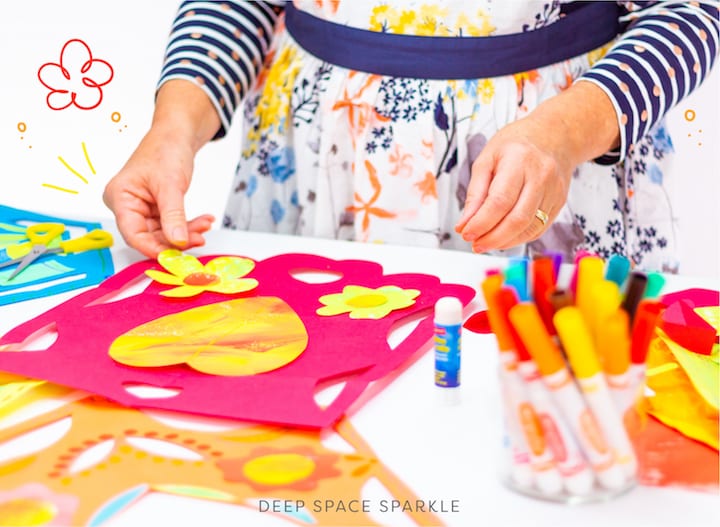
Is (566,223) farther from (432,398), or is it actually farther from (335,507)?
(335,507)

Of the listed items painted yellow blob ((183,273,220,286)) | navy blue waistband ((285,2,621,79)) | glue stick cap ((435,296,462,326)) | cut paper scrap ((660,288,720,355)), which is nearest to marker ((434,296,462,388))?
glue stick cap ((435,296,462,326))

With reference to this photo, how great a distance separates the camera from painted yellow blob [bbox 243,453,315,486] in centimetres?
55

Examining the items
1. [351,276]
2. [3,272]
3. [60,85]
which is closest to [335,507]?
[351,276]

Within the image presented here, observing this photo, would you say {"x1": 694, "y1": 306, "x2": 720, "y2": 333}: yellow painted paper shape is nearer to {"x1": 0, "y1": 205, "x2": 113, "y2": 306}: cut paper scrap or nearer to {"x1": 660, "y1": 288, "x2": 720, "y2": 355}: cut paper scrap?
{"x1": 660, "y1": 288, "x2": 720, "y2": 355}: cut paper scrap

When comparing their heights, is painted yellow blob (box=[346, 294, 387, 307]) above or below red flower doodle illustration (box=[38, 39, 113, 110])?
below

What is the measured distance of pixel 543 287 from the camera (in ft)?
1.71

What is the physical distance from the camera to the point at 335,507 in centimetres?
52

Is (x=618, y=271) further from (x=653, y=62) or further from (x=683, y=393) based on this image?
(x=653, y=62)

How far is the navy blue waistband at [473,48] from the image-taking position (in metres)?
1.02

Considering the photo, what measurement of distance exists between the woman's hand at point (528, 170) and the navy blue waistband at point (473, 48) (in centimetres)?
12

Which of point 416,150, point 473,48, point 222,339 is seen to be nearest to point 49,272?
point 222,339

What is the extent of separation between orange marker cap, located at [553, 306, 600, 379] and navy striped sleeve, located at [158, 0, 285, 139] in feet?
2.43

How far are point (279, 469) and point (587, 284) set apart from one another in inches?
8.8

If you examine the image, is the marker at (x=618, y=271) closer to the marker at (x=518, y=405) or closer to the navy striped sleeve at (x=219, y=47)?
the marker at (x=518, y=405)
